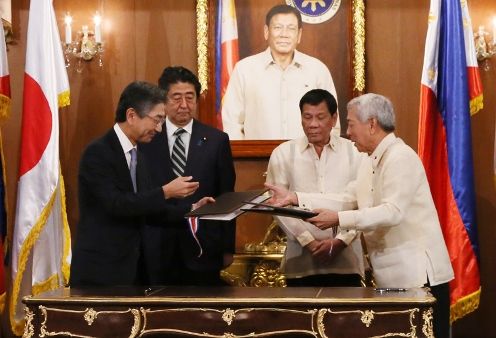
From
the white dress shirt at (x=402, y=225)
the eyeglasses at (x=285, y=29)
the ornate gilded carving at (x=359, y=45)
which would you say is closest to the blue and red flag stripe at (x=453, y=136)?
the ornate gilded carving at (x=359, y=45)

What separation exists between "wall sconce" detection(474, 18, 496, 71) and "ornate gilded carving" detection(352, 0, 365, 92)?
2.44ft

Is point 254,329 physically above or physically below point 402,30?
below

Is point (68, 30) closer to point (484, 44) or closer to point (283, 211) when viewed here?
point (283, 211)

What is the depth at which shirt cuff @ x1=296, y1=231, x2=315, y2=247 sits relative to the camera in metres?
4.23

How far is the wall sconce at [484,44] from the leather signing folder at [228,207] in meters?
2.28

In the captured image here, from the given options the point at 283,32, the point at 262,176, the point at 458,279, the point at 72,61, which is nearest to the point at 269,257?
the point at 262,176

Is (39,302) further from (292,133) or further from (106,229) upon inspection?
(292,133)

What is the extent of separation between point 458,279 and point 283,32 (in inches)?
78.0

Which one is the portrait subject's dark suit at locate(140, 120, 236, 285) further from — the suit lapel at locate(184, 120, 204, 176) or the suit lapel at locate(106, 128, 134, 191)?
the suit lapel at locate(106, 128, 134, 191)

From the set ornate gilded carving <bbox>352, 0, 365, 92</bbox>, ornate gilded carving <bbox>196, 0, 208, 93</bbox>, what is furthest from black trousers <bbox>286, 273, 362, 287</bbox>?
ornate gilded carving <bbox>196, 0, 208, 93</bbox>

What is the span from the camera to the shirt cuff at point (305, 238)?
423cm

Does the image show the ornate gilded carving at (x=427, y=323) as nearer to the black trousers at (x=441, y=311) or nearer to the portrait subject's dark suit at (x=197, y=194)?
the black trousers at (x=441, y=311)

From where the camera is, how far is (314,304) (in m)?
3.31

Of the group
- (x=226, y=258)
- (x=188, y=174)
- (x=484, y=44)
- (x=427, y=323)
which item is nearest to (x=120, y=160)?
(x=188, y=174)
